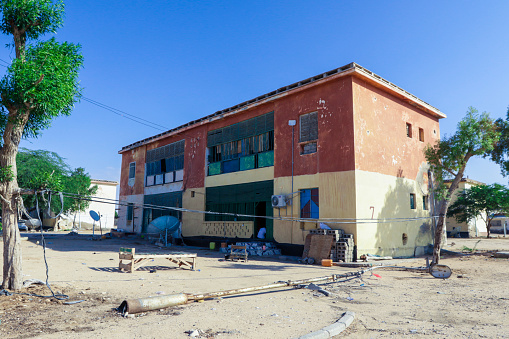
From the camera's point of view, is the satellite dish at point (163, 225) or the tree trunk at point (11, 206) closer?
the tree trunk at point (11, 206)

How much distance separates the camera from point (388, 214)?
54.7 feet

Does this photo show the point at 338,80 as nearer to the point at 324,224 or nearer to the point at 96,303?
the point at 324,224

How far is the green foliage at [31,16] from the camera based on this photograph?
7.42 metres

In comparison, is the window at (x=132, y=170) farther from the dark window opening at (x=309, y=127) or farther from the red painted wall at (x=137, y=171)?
the dark window opening at (x=309, y=127)

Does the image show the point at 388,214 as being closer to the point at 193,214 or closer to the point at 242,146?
the point at 242,146

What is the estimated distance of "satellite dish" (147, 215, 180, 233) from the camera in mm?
22031

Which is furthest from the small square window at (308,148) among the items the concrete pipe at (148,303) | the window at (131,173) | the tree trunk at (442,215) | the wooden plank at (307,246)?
the window at (131,173)

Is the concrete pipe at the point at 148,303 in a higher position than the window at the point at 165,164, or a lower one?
lower

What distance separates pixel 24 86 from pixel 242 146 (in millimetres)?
14720

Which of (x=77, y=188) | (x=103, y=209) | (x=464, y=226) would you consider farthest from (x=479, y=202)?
(x=103, y=209)

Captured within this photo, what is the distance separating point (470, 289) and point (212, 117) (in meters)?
Answer: 17.6

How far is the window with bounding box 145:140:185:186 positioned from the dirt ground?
48.4 feet

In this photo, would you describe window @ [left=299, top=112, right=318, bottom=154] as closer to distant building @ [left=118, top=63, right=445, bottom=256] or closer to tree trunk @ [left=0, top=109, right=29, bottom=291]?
distant building @ [left=118, top=63, right=445, bottom=256]

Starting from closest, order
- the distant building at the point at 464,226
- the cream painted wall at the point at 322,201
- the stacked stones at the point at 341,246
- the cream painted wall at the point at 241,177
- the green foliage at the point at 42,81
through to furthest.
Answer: the green foliage at the point at 42,81
the stacked stones at the point at 341,246
the cream painted wall at the point at 322,201
the cream painted wall at the point at 241,177
the distant building at the point at 464,226
